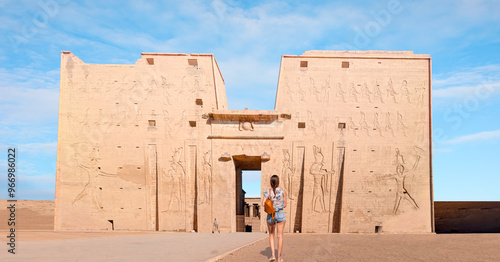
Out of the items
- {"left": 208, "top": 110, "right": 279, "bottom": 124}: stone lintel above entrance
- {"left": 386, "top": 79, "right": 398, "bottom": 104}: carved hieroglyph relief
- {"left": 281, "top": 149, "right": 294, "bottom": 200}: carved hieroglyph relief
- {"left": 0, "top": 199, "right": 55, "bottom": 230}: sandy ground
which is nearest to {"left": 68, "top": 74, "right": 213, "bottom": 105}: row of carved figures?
{"left": 208, "top": 110, "right": 279, "bottom": 124}: stone lintel above entrance

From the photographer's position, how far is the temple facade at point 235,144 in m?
20.4

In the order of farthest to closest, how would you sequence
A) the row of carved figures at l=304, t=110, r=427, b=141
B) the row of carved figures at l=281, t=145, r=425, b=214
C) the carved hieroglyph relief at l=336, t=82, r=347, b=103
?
the carved hieroglyph relief at l=336, t=82, r=347, b=103 < the row of carved figures at l=304, t=110, r=427, b=141 < the row of carved figures at l=281, t=145, r=425, b=214

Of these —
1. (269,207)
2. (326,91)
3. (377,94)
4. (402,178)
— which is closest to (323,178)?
(402,178)

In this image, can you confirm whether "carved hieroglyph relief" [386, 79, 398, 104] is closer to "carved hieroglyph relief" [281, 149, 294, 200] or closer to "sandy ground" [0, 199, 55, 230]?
"carved hieroglyph relief" [281, 149, 294, 200]

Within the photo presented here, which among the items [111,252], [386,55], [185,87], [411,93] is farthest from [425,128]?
[111,252]

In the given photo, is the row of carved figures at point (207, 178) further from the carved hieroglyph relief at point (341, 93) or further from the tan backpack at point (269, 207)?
the tan backpack at point (269, 207)

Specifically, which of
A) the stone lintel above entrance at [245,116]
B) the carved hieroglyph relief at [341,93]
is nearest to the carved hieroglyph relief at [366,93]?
the carved hieroglyph relief at [341,93]

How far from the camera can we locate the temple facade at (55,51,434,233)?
803 inches

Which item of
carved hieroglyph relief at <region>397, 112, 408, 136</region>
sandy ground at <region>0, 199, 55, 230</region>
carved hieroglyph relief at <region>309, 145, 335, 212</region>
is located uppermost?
carved hieroglyph relief at <region>397, 112, 408, 136</region>

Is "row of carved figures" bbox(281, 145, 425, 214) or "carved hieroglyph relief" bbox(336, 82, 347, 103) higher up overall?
"carved hieroglyph relief" bbox(336, 82, 347, 103)

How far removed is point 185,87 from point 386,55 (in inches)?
381

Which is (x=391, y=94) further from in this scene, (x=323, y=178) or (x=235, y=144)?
(x=235, y=144)

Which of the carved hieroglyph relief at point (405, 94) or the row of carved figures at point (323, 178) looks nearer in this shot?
the row of carved figures at point (323, 178)

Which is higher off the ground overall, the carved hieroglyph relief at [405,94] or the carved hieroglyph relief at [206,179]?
the carved hieroglyph relief at [405,94]
